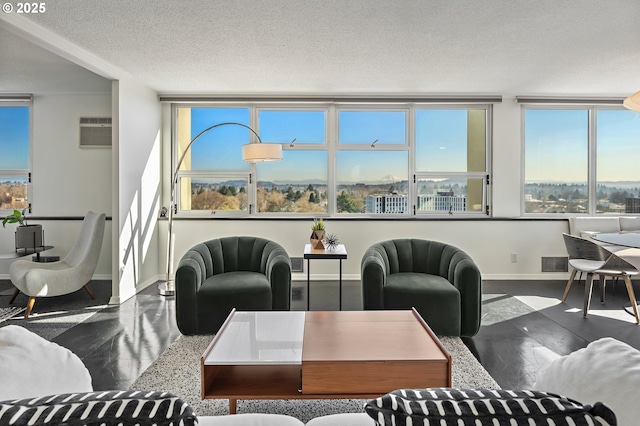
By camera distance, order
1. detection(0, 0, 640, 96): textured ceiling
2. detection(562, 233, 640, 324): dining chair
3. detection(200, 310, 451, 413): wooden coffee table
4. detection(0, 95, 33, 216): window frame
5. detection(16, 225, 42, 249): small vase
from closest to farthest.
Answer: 1. detection(200, 310, 451, 413): wooden coffee table
2. detection(0, 0, 640, 96): textured ceiling
3. detection(562, 233, 640, 324): dining chair
4. detection(16, 225, 42, 249): small vase
5. detection(0, 95, 33, 216): window frame

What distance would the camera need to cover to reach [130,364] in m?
2.60

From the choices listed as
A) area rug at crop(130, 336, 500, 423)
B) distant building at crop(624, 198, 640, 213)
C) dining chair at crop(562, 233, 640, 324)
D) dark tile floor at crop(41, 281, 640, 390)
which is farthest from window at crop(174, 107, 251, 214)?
distant building at crop(624, 198, 640, 213)

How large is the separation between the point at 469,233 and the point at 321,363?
12.7 feet

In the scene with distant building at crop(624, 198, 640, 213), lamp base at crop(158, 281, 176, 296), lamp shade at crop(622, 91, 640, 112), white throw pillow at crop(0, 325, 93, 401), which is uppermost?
lamp shade at crop(622, 91, 640, 112)

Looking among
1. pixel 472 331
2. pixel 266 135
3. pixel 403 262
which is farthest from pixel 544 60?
pixel 266 135

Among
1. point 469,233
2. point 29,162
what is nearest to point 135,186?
point 29,162

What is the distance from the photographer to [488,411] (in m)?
0.66

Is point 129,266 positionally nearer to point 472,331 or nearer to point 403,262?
point 403,262

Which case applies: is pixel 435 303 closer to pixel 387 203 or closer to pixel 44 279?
pixel 387 203

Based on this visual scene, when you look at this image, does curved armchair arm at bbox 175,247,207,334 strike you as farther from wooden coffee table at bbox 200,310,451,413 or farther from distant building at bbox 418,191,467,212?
distant building at bbox 418,191,467,212

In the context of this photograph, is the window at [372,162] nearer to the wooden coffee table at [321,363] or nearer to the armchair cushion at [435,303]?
the armchair cushion at [435,303]

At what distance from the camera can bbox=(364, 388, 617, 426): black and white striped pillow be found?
644 mm

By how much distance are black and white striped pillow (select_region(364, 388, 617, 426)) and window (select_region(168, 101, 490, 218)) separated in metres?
4.52

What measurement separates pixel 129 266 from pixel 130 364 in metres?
1.93
